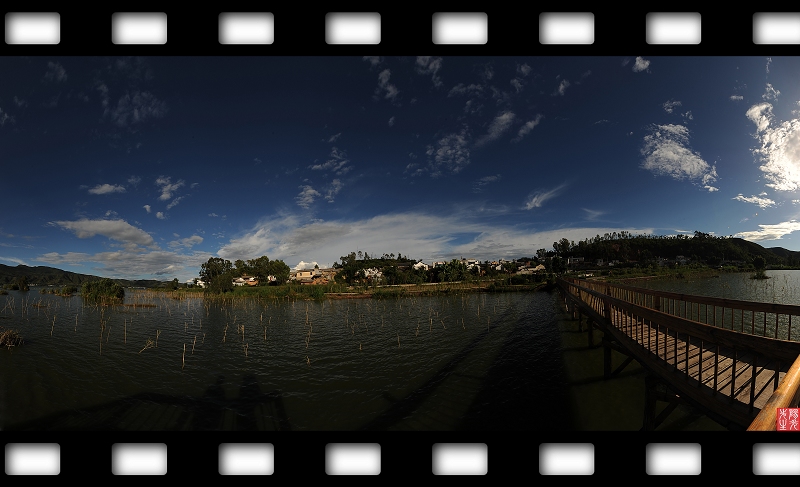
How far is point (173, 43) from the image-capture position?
3.21 meters

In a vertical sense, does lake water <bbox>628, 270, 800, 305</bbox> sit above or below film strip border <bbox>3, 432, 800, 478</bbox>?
below

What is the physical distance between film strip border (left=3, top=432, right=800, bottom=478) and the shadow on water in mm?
5937

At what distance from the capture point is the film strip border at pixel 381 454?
8.50ft

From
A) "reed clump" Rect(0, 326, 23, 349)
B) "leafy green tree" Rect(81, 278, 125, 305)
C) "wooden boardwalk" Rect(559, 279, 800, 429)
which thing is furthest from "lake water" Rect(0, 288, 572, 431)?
"leafy green tree" Rect(81, 278, 125, 305)

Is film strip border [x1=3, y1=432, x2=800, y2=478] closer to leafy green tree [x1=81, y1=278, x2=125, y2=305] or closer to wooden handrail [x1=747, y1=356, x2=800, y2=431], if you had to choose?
wooden handrail [x1=747, y1=356, x2=800, y2=431]

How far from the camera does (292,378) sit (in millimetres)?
11156

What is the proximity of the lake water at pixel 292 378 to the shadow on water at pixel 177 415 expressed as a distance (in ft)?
0.14

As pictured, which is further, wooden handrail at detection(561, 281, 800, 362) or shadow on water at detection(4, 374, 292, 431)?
shadow on water at detection(4, 374, 292, 431)

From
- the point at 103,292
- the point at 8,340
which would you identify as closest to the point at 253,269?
the point at 103,292

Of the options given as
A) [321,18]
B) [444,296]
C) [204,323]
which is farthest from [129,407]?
[444,296]

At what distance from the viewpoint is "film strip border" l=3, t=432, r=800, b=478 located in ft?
8.50

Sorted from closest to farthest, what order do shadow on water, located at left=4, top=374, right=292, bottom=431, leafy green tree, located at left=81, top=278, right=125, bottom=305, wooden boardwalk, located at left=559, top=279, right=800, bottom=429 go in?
wooden boardwalk, located at left=559, top=279, right=800, bottom=429 → shadow on water, located at left=4, top=374, right=292, bottom=431 → leafy green tree, located at left=81, top=278, right=125, bottom=305

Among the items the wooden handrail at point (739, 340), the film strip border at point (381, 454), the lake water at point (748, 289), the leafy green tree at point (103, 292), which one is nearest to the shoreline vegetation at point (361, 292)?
the leafy green tree at point (103, 292)

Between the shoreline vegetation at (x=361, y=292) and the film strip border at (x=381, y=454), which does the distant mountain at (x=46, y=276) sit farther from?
the film strip border at (x=381, y=454)
